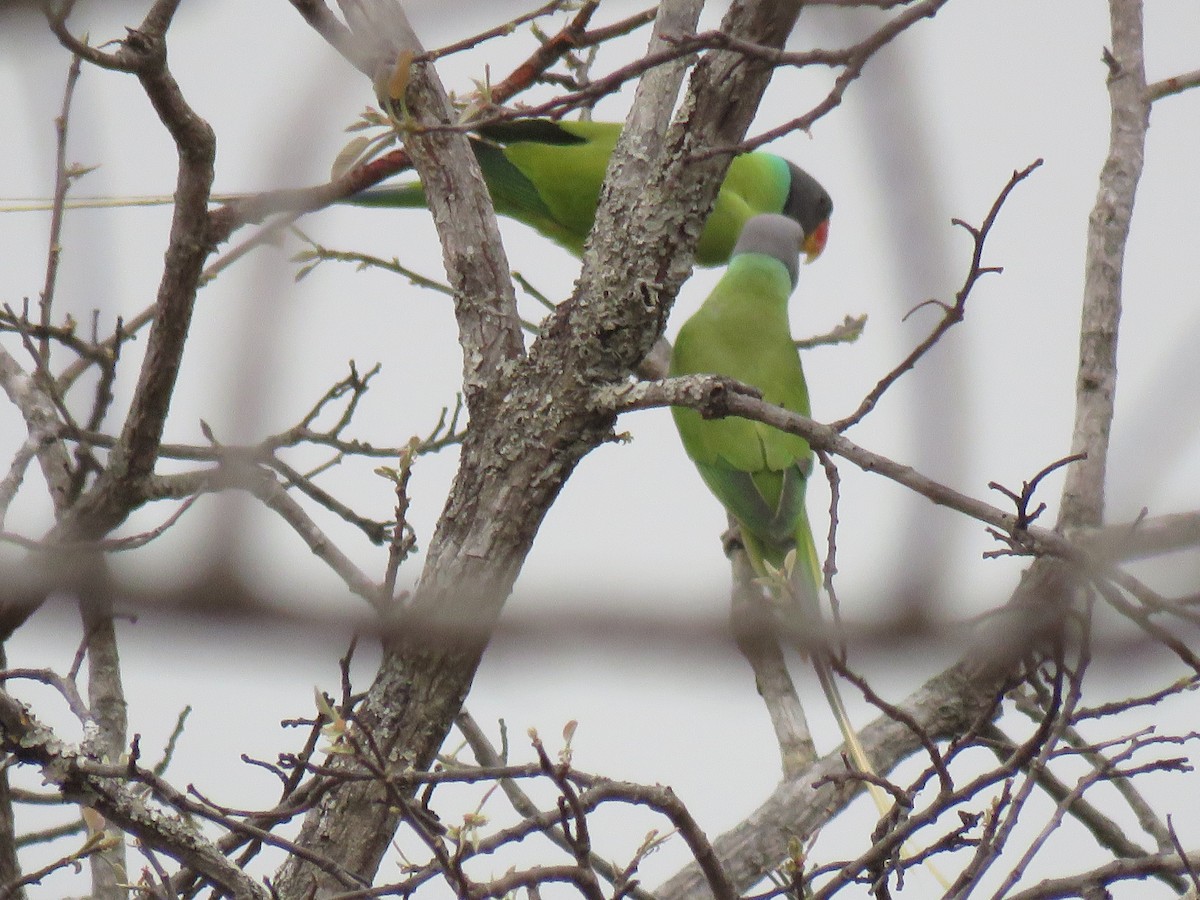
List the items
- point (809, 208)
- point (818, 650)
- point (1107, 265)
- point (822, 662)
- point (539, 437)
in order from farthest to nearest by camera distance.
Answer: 1. point (809, 208)
2. point (1107, 265)
3. point (539, 437)
4. point (822, 662)
5. point (818, 650)

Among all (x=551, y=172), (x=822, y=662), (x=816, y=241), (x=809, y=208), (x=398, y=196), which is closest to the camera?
(x=822, y=662)

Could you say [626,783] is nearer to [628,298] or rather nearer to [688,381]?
[688,381]

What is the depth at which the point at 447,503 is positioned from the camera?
2.16 m

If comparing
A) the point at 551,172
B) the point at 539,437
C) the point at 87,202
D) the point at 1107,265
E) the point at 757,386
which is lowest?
the point at 87,202

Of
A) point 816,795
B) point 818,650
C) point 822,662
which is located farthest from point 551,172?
point 818,650

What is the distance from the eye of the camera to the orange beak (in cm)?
586

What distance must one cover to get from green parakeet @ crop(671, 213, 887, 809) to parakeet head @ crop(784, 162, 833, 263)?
1.57m

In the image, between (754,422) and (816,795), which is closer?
(816,795)

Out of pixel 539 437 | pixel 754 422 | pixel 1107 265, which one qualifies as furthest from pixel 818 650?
pixel 754 422

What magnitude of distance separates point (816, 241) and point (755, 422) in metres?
2.51

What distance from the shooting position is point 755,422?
3.63 m

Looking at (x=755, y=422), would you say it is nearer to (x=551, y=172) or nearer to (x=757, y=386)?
(x=757, y=386)

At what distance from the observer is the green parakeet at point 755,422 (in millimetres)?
3430

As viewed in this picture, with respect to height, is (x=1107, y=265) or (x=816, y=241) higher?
(x=816, y=241)
